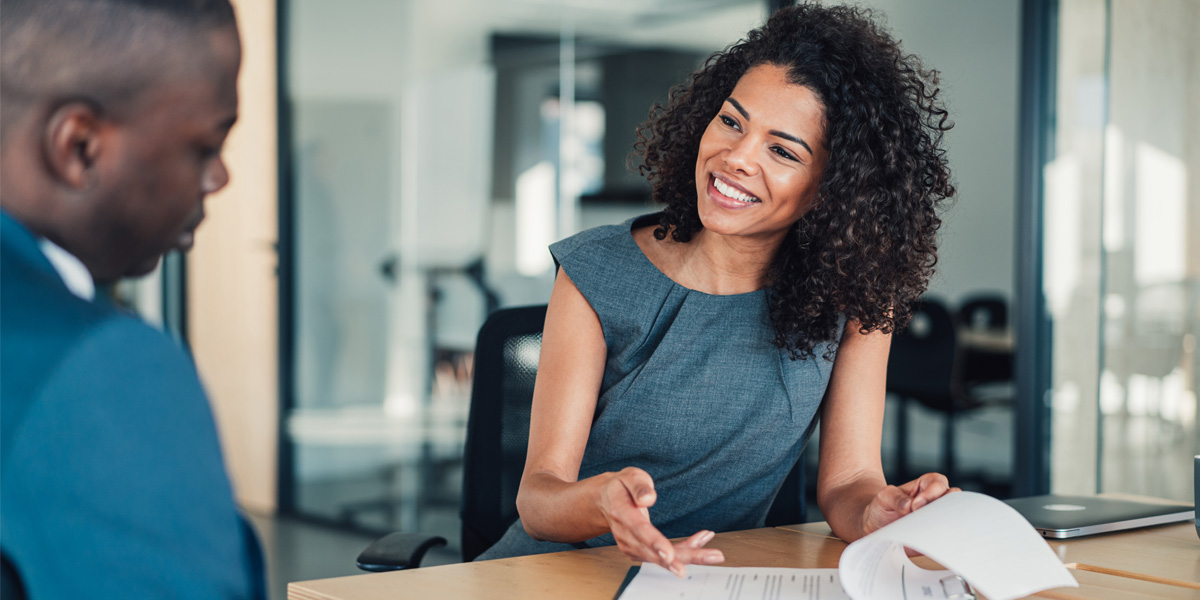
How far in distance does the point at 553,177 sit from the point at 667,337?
2.18 meters

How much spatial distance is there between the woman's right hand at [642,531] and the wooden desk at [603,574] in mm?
47

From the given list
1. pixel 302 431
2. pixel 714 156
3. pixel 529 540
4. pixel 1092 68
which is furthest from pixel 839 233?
pixel 302 431

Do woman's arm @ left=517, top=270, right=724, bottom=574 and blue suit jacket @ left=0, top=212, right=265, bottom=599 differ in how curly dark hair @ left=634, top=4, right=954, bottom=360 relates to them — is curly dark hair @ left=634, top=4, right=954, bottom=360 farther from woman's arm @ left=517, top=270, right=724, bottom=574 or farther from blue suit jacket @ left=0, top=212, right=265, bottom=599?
blue suit jacket @ left=0, top=212, right=265, bottom=599

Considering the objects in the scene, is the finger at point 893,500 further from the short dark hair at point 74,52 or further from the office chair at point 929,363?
the office chair at point 929,363

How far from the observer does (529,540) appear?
4.83 feet

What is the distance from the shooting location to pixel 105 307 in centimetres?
49

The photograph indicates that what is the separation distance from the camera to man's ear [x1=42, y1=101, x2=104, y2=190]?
514 millimetres

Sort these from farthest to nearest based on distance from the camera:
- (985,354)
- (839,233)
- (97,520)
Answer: (985,354) < (839,233) < (97,520)

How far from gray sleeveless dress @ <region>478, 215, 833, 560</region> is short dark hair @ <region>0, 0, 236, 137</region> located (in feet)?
3.31

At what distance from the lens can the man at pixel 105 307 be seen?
462 millimetres

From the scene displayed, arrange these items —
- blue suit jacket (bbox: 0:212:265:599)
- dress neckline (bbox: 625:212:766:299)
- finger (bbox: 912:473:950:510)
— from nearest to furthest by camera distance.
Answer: blue suit jacket (bbox: 0:212:265:599) → finger (bbox: 912:473:950:510) → dress neckline (bbox: 625:212:766:299)

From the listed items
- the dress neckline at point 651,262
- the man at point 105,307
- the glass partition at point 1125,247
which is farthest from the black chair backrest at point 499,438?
the glass partition at point 1125,247

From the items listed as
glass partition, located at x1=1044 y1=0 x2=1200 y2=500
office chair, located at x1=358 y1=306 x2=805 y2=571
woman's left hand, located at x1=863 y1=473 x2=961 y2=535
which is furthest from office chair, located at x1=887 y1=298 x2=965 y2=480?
woman's left hand, located at x1=863 y1=473 x2=961 y2=535

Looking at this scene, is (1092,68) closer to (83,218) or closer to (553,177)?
(553,177)
